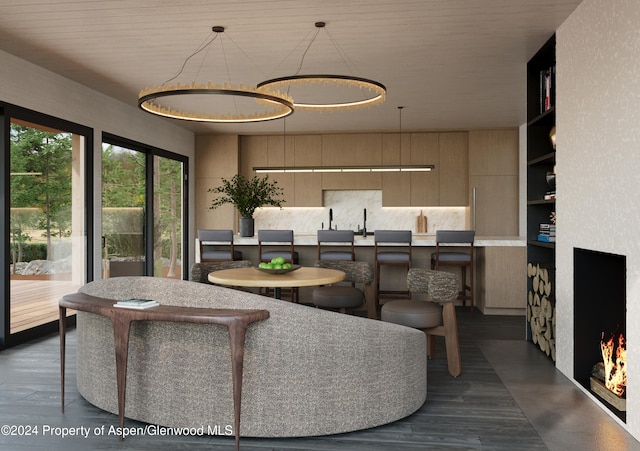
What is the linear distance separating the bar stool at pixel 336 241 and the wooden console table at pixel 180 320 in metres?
3.97

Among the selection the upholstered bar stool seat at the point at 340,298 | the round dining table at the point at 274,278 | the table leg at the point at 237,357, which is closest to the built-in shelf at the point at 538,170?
the upholstered bar stool seat at the point at 340,298

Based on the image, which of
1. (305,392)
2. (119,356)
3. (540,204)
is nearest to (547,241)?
(540,204)

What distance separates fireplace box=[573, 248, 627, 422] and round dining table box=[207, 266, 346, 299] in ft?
5.68

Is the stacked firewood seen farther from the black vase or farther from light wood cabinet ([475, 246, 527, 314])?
the black vase

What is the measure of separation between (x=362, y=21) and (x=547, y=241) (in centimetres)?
242

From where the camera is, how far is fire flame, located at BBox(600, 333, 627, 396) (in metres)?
3.36

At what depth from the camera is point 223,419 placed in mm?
2834

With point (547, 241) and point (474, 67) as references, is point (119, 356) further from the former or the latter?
point (474, 67)

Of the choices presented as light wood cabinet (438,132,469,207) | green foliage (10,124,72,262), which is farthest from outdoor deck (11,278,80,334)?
light wood cabinet (438,132,469,207)

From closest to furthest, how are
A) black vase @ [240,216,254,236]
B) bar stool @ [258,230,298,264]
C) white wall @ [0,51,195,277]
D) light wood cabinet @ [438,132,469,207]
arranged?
white wall @ [0,51,195,277] < bar stool @ [258,230,298,264] < black vase @ [240,216,254,236] < light wood cabinet @ [438,132,469,207]

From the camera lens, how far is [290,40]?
15.8ft

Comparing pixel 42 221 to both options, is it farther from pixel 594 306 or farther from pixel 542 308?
pixel 594 306

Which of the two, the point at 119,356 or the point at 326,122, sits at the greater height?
the point at 326,122

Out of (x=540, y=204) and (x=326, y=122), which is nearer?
(x=540, y=204)
